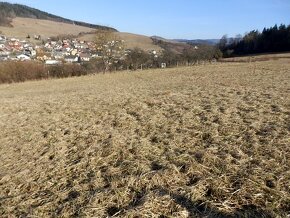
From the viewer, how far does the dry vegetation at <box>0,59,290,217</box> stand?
15.8 feet

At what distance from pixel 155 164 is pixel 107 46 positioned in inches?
2395

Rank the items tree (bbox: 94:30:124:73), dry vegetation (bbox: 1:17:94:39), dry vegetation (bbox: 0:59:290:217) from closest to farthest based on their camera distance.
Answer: dry vegetation (bbox: 0:59:290:217)
tree (bbox: 94:30:124:73)
dry vegetation (bbox: 1:17:94:39)

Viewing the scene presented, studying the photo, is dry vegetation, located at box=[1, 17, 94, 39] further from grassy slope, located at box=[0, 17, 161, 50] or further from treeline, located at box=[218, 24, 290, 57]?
treeline, located at box=[218, 24, 290, 57]

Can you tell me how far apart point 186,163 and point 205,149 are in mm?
808

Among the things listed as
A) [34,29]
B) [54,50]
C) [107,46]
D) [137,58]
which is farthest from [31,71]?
[34,29]

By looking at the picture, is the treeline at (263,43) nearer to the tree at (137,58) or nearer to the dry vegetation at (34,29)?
the tree at (137,58)

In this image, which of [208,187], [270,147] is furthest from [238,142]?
[208,187]

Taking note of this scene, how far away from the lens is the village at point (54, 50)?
67200 millimetres

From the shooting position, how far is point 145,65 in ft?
222

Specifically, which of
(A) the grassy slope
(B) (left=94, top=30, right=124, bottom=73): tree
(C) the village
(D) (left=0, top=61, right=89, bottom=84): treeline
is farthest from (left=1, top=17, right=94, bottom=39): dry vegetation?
(D) (left=0, top=61, right=89, bottom=84): treeline

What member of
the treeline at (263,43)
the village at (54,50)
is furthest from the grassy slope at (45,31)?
the treeline at (263,43)

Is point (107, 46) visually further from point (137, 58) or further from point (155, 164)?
point (155, 164)

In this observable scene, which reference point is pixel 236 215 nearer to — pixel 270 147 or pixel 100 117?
pixel 270 147

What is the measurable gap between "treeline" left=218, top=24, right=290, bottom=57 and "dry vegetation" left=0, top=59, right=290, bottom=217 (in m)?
83.3
